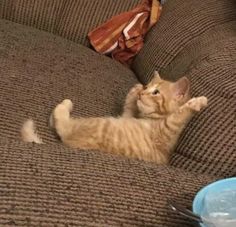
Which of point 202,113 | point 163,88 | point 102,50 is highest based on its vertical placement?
point 202,113

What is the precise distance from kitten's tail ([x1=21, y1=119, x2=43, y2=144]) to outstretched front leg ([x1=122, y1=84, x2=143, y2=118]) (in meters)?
0.33

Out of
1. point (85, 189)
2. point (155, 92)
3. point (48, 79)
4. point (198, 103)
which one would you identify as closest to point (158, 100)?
point (155, 92)

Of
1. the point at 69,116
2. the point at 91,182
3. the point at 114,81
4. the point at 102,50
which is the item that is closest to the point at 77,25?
the point at 102,50

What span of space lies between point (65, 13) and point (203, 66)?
94cm

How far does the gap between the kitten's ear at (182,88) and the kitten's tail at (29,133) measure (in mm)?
423

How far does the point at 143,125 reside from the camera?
4.75 ft

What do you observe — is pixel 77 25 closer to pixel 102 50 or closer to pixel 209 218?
pixel 102 50

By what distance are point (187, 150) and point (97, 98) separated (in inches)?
20.4

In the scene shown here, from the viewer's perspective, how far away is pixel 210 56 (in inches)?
55.6

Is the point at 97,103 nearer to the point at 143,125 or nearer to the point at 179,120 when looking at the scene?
the point at 143,125

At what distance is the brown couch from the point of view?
2.83 feet

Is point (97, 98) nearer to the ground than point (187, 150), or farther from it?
nearer to the ground

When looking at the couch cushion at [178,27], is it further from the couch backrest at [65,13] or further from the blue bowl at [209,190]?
the blue bowl at [209,190]

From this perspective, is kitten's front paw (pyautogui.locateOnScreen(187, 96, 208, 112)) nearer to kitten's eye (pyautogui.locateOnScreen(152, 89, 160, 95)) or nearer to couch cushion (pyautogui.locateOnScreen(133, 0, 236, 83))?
kitten's eye (pyautogui.locateOnScreen(152, 89, 160, 95))
